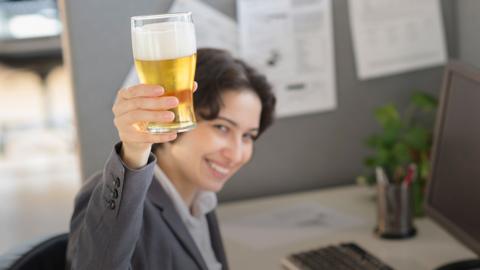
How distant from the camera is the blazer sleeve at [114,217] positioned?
3.73 ft

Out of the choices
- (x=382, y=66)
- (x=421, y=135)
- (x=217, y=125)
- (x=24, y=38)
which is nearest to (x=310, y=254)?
(x=217, y=125)

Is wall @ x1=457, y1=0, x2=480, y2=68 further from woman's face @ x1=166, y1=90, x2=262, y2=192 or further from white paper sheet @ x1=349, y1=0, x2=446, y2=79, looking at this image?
woman's face @ x1=166, y1=90, x2=262, y2=192

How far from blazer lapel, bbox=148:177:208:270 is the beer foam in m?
0.46

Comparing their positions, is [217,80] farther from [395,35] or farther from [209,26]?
[395,35]

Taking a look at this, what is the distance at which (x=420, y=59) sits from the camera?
223 cm

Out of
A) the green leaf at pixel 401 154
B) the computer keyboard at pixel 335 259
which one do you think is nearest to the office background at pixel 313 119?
the green leaf at pixel 401 154

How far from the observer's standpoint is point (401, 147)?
2.02 metres

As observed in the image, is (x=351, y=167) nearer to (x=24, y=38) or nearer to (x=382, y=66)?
(x=382, y=66)

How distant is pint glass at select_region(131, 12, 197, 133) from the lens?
1.05m

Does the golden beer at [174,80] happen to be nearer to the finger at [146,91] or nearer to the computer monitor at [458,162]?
the finger at [146,91]

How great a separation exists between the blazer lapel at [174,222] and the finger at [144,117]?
0.42 m

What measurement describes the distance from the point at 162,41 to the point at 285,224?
1.03 m

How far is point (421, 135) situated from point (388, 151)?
10 centimetres

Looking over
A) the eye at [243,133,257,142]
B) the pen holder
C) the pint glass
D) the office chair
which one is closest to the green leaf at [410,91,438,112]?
the pen holder
